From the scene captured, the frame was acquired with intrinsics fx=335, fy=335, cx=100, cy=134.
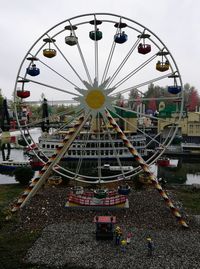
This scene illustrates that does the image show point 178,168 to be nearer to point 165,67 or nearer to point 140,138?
point 140,138

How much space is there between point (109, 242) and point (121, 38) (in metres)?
14.3

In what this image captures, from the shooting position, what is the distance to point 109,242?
19578mm

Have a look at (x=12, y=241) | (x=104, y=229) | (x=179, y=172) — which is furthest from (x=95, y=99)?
(x=179, y=172)

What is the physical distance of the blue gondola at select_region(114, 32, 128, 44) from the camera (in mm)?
24688

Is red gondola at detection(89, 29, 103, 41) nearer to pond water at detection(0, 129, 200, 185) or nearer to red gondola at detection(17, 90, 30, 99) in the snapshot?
red gondola at detection(17, 90, 30, 99)

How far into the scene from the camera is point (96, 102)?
23281 millimetres

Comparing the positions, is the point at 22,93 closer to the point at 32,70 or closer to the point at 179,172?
the point at 32,70

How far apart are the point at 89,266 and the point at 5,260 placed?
4.34 meters

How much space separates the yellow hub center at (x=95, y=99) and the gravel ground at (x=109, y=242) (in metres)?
7.93

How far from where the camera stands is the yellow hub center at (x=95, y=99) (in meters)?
23.2

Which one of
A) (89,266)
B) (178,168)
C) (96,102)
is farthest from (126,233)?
(178,168)

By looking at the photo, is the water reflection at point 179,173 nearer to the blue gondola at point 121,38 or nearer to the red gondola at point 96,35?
the blue gondola at point 121,38

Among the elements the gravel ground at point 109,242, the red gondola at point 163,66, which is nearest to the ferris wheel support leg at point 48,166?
the gravel ground at point 109,242

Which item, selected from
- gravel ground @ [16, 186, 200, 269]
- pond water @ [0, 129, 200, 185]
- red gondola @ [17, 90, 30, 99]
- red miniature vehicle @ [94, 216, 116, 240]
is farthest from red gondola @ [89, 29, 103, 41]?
pond water @ [0, 129, 200, 185]
